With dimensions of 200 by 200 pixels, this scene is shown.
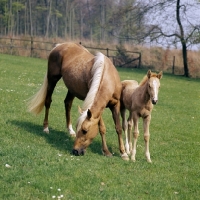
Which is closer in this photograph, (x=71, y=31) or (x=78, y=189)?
(x=78, y=189)

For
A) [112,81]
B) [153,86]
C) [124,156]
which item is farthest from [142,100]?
[124,156]

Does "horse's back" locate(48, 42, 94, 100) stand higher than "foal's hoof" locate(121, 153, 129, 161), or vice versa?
"horse's back" locate(48, 42, 94, 100)

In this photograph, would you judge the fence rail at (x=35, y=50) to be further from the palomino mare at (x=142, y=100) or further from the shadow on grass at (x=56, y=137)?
the palomino mare at (x=142, y=100)

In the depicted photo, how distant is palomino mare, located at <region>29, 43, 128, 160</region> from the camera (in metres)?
6.63

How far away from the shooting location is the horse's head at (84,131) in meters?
6.55

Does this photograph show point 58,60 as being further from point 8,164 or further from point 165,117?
point 165,117

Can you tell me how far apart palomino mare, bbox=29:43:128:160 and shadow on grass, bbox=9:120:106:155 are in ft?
0.79

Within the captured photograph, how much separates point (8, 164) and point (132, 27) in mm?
35309

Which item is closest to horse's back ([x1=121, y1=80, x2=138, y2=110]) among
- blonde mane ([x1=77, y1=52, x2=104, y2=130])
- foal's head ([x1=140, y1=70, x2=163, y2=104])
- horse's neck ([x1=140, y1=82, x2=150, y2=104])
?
horse's neck ([x1=140, y1=82, x2=150, y2=104])

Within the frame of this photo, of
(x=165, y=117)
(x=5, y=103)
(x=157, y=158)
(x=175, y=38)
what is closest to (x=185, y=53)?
(x=175, y=38)

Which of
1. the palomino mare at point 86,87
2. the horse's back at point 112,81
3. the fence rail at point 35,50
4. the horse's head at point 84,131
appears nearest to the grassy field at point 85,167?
the horse's head at point 84,131

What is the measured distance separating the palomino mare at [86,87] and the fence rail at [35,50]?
29595 mm

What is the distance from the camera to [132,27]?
129ft

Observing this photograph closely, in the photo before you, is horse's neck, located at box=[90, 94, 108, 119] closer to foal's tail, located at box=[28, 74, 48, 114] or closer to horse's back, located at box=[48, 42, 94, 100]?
horse's back, located at box=[48, 42, 94, 100]
